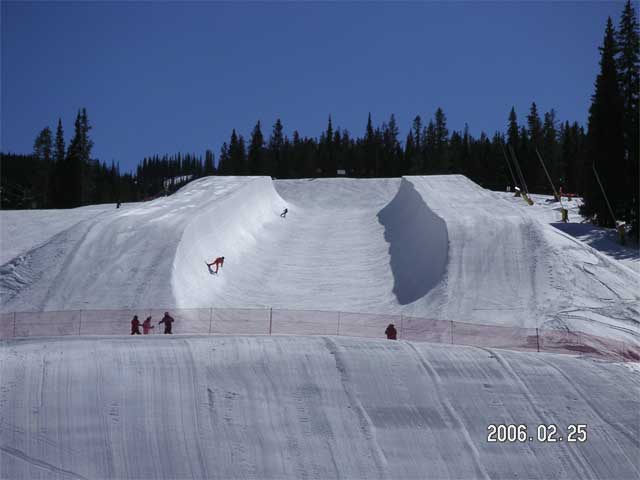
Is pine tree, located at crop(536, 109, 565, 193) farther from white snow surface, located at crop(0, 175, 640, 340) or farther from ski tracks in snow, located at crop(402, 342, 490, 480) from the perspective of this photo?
ski tracks in snow, located at crop(402, 342, 490, 480)

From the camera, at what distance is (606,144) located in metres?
36.6

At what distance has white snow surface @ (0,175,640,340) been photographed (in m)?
21.2

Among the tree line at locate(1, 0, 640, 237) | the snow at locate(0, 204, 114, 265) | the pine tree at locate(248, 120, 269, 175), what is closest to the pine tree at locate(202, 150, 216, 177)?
the tree line at locate(1, 0, 640, 237)

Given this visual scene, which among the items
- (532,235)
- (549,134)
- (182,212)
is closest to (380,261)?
(532,235)

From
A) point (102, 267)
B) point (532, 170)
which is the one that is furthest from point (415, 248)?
point (532, 170)

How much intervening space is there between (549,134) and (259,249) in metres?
59.3

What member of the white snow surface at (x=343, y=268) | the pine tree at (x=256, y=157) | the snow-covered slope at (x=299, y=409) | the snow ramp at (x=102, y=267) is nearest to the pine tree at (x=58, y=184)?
the pine tree at (x=256, y=157)

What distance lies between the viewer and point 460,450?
515 inches

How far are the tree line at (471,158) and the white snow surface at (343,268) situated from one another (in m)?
8.72

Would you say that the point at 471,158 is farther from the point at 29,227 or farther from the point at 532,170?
the point at 29,227

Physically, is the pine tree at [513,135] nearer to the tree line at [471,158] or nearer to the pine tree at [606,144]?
the tree line at [471,158]

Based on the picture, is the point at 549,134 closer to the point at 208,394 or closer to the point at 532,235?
the point at 532,235

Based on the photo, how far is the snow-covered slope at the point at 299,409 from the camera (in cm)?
1246

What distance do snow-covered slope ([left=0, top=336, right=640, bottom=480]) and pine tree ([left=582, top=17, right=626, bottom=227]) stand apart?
2348cm
